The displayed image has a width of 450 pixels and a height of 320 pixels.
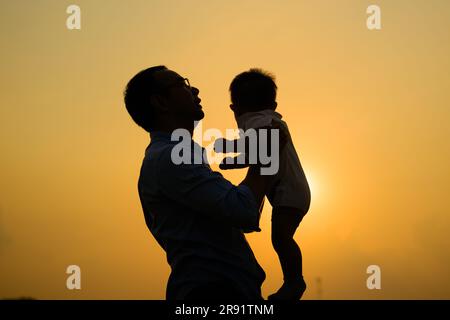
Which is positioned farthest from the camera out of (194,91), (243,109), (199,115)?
(243,109)

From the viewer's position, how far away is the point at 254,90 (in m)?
5.00

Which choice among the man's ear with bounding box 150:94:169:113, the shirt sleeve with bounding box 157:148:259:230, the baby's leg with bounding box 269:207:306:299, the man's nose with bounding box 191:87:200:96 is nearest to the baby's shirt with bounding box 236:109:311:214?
the baby's leg with bounding box 269:207:306:299

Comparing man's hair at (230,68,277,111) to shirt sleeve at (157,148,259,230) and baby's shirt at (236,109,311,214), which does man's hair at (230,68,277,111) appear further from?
shirt sleeve at (157,148,259,230)

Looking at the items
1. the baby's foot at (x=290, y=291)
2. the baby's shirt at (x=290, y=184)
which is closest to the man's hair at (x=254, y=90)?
the baby's shirt at (x=290, y=184)

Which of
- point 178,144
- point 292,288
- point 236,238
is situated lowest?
point 292,288

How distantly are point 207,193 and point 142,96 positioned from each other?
0.80 metres

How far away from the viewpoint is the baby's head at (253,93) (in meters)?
4.96

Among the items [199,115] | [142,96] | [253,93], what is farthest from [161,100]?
[253,93]

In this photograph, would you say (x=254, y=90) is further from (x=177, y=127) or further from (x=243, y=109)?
(x=177, y=127)

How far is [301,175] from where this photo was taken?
4488mm

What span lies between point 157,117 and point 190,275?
0.93 meters

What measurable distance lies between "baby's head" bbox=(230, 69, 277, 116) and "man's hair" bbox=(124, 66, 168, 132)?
70.9 inches
